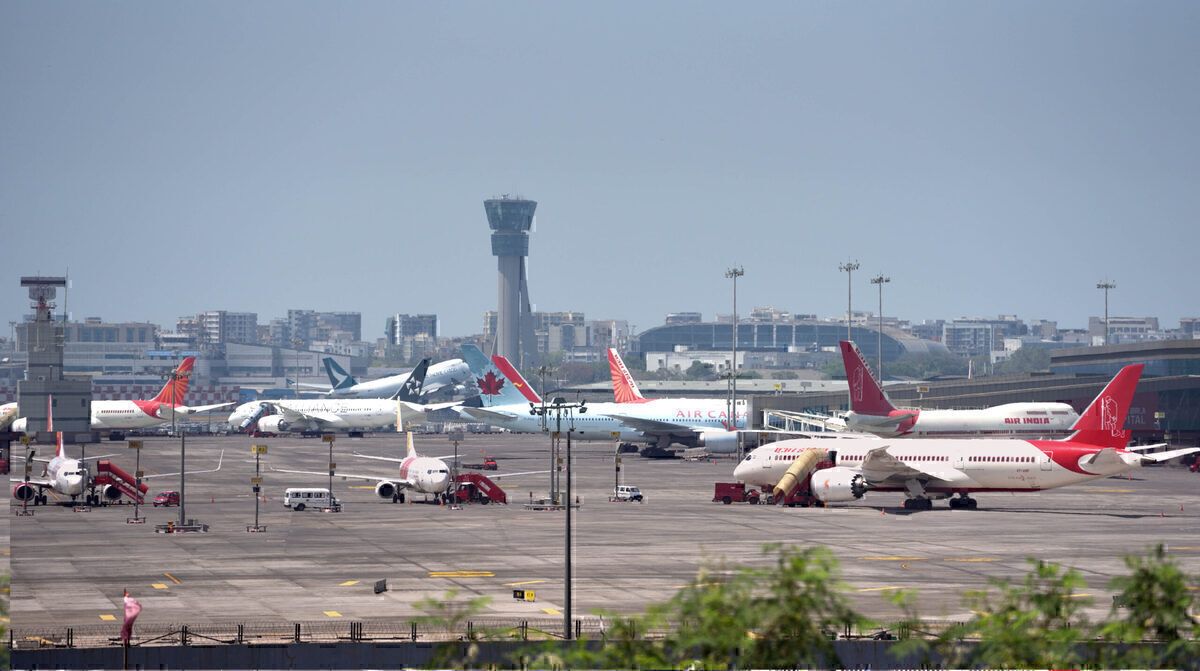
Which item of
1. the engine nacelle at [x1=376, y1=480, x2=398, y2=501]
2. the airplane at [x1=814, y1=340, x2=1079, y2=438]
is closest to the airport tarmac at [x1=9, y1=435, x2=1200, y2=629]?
the engine nacelle at [x1=376, y1=480, x2=398, y2=501]

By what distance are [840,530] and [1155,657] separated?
162ft

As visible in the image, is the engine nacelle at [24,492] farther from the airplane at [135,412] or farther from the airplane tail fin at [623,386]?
the airplane at [135,412]

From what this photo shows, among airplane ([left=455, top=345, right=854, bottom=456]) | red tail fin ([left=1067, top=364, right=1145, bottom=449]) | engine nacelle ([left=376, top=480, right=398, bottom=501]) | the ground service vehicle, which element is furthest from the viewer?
airplane ([left=455, top=345, right=854, bottom=456])

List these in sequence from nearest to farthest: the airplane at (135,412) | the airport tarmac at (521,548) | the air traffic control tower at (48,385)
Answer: the airport tarmac at (521,548), the air traffic control tower at (48,385), the airplane at (135,412)

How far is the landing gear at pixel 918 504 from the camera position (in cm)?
8200

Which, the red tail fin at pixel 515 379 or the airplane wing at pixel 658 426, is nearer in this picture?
the airplane wing at pixel 658 426

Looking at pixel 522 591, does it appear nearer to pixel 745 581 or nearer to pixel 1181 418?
pixel 745 581

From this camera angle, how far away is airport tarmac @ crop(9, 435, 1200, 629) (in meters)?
47.4

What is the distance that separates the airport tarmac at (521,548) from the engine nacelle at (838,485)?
0.82 m

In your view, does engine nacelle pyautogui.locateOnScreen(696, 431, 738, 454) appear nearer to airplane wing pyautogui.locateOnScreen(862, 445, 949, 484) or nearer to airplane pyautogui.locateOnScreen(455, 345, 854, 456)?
airplane pyautogui.locateOnScreen(455, 345, 854, 456)

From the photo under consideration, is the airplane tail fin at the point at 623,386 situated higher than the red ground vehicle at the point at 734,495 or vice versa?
the airplane tail fin at the point at 623,386

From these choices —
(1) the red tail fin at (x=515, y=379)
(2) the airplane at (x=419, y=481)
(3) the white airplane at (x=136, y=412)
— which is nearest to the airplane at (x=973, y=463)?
(2) the airplane at (x=419, y=481)

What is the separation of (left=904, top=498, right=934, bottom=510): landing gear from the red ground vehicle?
9255 millimetres

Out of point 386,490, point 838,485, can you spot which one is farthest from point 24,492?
point 838,485
